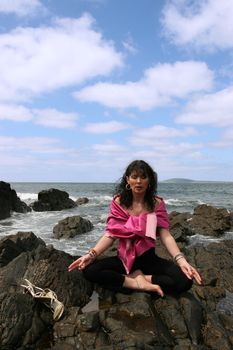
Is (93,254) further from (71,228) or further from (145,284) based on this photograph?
(71,228)

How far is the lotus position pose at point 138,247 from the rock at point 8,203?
2015 centimetres

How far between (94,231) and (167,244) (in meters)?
12.7

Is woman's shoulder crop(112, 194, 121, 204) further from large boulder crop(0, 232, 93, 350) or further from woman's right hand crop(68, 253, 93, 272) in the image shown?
large boulder crop(0, 232, 93, 350)

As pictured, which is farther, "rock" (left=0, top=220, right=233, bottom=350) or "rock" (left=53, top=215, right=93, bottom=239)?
"rock" (left=53, top=215, right=93, bottom=239)

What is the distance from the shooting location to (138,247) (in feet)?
17.1

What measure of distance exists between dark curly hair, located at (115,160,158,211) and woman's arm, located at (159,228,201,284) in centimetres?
47

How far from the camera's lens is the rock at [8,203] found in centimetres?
2458

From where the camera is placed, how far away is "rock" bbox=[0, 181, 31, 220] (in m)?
24.6

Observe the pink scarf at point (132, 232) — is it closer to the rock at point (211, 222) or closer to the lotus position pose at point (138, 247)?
the lotus position pose at point (138, 247)

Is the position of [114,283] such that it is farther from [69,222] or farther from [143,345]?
[69,222]

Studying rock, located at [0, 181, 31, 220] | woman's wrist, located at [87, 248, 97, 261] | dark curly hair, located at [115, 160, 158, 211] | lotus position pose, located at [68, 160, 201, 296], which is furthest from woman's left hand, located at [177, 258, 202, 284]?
rock, located at [0, 181, 31, 220]

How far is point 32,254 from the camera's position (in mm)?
5879

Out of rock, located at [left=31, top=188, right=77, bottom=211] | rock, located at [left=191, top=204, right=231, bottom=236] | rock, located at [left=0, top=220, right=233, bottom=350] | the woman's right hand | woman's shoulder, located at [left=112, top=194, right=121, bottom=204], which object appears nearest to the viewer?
rock, located at [left=0, top=220, right=233, bottom=350]

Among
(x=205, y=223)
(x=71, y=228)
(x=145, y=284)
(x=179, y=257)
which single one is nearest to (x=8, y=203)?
(x=71, y=228)
